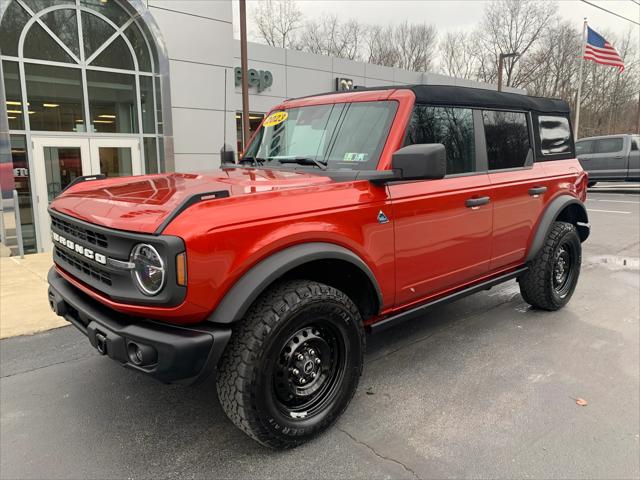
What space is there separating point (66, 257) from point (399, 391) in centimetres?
235

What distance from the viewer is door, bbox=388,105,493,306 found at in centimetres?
318

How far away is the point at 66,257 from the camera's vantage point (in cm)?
302

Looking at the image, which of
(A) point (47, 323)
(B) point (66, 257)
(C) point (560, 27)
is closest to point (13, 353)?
(A) point (47, 323)

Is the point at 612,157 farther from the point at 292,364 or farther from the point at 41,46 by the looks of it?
the point at 292,364

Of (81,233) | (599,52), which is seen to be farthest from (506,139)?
(599,52)

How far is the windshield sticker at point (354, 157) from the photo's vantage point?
3179 millimetres

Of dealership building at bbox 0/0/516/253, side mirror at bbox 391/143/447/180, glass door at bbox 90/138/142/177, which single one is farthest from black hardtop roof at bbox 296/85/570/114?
glass door at bbox 90/138/142/177

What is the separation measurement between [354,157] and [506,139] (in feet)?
5.50

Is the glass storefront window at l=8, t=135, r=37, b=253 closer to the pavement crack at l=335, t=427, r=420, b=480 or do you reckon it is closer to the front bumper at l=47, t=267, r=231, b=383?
the front bumper at l=47, t=267, r=231, b=383

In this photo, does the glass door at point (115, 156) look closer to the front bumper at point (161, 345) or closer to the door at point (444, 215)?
the door at point (444, 215)

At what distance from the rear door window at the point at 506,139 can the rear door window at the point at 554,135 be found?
11.9 inches

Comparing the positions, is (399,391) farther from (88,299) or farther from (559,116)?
(559,116)

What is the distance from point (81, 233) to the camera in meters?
2.71

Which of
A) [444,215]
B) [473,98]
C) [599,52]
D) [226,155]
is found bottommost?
[444,215]
